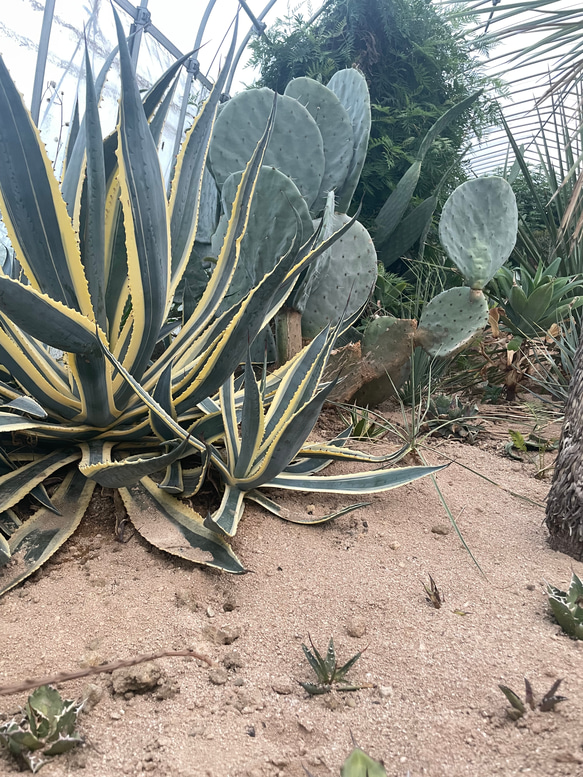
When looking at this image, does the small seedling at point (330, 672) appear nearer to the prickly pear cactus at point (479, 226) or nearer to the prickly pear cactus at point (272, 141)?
the prickly pear cactus at point (272, 141)

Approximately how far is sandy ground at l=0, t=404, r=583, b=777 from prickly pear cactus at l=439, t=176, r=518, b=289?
152 cm

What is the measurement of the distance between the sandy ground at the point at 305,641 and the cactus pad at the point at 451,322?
3.45 feet

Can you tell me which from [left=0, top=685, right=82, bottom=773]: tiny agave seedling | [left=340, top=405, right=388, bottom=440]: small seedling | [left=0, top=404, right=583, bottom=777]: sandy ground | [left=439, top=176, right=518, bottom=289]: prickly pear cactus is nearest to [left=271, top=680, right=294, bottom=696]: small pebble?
[left=0, top=404, right=583, bottom=777]: sandy ground

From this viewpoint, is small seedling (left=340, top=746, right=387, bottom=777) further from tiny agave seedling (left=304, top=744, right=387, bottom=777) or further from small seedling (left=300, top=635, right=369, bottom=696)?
small seedling (left=300, top=635, right=369, bottom=696)

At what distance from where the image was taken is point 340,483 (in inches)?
54.5

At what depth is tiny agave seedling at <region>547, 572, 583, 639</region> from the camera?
0.91 m

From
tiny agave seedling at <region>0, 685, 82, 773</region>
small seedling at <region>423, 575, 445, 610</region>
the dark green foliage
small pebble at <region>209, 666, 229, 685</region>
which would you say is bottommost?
small seedling at <region>423, 575, 445, 610</region>

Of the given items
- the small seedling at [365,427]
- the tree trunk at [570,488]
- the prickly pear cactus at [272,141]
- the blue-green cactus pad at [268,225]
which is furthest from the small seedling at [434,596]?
the prickly pear cactus at [272,141]

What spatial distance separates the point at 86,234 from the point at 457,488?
1.19 metres

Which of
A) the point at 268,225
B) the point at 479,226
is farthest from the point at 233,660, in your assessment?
the point at 479,226

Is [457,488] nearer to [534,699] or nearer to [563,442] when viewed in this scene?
[563,442]

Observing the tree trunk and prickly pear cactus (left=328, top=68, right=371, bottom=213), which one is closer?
the tree trunk

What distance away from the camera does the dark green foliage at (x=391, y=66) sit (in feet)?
13.6

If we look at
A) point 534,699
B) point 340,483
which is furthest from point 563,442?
point 534,699
